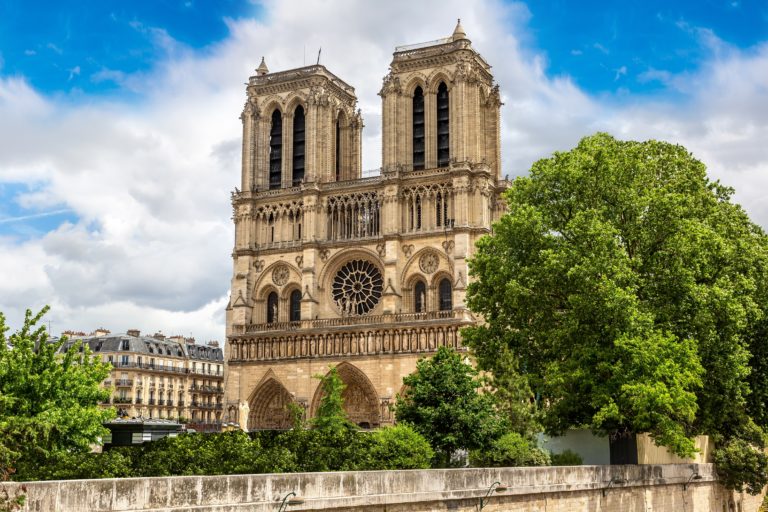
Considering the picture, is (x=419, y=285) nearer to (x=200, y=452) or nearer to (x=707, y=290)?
(x=707, y=290)

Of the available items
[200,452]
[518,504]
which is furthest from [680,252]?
[200,452]

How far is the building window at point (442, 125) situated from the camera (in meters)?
52.1

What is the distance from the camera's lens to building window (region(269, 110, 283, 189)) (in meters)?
56.3

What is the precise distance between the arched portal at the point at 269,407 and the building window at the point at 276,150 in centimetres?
1207

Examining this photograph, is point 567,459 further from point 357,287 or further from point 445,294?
point 357,287

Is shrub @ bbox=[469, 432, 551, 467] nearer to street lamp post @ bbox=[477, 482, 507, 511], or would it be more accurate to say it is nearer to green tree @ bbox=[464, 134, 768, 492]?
green tree @ bbox=[464, 134, 768, 492]

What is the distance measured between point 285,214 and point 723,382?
33082 millimetres

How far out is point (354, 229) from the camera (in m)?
52.8

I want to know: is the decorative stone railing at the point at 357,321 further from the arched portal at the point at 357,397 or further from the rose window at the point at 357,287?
the arched portal at the point at 357,397

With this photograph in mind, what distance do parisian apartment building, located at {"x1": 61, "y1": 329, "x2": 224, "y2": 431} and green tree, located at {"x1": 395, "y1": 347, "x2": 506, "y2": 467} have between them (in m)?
36.2

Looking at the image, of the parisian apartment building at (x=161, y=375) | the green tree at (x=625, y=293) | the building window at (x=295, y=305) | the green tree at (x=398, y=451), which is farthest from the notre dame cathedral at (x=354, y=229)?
the green tree at (x=398, y=451)

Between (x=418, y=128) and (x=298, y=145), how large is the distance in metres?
7.82

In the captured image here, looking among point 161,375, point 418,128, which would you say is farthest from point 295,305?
point 161,375

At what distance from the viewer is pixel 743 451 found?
28688mm
